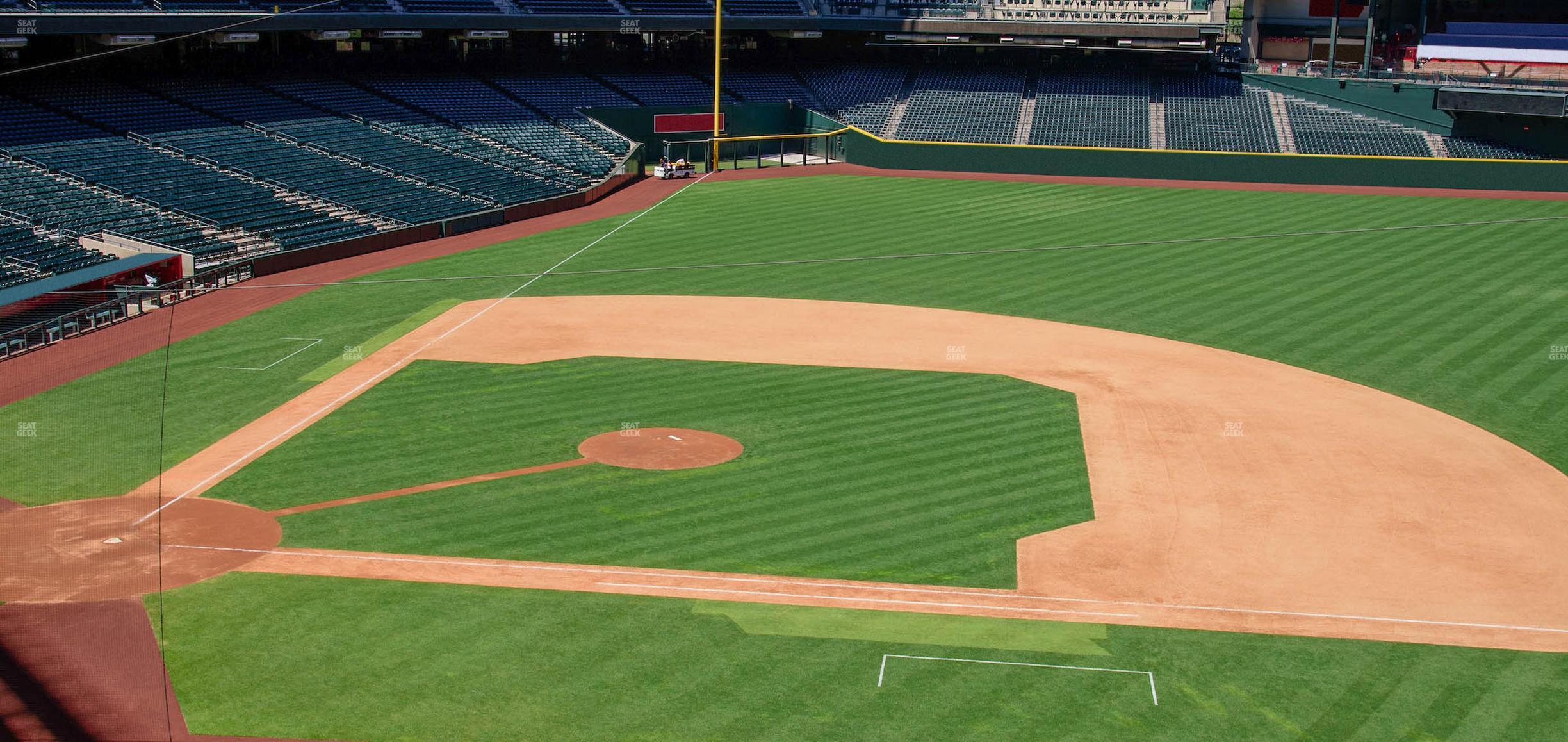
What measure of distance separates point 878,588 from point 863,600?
388mm

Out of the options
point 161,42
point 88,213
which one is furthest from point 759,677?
point 161,42

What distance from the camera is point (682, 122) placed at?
2275 inches

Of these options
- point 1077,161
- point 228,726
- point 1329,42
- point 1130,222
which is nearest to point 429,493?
point 228,726

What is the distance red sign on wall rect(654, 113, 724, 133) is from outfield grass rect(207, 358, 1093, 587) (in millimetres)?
32961

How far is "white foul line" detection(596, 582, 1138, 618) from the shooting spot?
1550cm

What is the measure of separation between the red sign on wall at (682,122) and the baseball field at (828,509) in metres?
25.1

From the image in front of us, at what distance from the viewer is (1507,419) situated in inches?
907

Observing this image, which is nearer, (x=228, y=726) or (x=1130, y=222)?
(x=228, y=726)

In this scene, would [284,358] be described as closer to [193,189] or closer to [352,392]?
[352,392]

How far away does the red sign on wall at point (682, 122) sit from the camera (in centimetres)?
5744

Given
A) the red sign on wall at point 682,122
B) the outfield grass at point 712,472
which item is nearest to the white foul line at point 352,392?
the outfield grass at point 712,472

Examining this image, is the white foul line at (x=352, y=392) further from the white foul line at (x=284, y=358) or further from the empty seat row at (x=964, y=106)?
the empty seat row at (x=964, y=106)

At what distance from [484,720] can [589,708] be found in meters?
1.01

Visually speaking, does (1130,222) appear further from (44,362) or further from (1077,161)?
(44,362)
